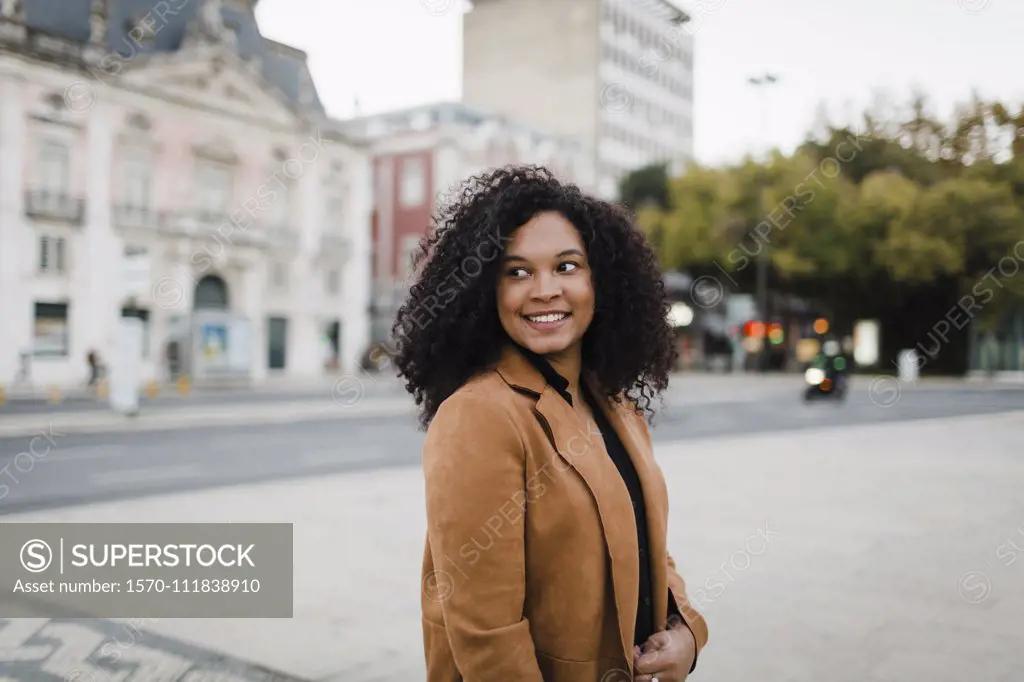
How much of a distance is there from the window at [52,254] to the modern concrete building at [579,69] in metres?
41.5

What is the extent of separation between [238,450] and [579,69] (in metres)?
Result: 61.4

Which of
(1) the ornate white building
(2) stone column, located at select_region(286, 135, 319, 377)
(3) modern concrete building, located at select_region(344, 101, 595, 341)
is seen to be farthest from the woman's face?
(3) modern concrete building, located at select_region(344, 101, 595, 341)

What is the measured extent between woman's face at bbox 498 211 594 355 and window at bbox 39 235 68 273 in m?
31.7

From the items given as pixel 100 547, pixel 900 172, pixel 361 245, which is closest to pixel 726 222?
pixel 900 172

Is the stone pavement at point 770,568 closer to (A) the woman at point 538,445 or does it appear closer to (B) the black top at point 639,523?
(B) the black top at point 639,523

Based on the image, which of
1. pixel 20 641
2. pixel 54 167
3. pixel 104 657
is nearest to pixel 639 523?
pixel 104 657

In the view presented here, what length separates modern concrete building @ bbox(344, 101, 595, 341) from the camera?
46031mm

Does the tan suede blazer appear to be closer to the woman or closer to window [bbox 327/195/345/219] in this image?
the woman

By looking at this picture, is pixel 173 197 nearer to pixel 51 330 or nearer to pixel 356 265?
pixel 51 330

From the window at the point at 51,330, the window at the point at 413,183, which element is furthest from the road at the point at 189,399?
the window at the point at 413,183

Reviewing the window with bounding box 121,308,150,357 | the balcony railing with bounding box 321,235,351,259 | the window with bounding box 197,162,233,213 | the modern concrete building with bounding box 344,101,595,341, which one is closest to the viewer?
the window with bounding box 121,308,150,357

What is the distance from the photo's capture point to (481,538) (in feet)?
5.67

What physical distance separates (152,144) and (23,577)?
100 feet

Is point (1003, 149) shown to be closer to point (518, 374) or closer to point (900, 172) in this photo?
point (900, 172)
